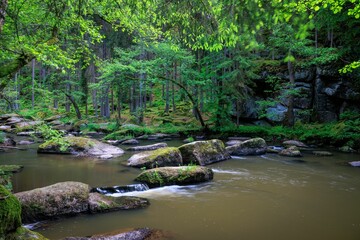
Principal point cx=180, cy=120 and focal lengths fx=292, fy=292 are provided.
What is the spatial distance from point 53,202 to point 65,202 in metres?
0.26

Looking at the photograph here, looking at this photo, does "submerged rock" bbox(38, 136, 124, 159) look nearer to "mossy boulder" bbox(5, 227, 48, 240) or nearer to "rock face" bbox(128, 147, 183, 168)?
"rock face" bbox(128, 147, 183, 168)

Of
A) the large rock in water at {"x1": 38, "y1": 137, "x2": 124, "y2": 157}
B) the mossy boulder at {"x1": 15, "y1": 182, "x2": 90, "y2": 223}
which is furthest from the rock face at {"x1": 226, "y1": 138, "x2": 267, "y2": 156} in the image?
the mossy boulder at {"x1": 15, "y1": 182, "x2": 90, "y2": 223}

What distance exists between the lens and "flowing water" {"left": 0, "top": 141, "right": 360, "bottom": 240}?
6148 mm

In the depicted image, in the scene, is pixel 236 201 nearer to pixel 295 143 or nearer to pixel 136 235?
pixel 136 235

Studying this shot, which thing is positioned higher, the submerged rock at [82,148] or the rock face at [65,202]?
the submerged rock at [82,148]

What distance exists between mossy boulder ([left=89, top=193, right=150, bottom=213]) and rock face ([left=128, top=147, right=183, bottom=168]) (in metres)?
3.99

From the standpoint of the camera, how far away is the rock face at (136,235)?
548 centimetres

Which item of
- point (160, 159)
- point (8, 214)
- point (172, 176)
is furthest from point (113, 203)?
point (160, 159)

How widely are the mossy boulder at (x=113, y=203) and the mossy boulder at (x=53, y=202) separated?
0.18m

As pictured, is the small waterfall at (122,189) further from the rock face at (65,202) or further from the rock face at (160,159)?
the rock face at (160,159)

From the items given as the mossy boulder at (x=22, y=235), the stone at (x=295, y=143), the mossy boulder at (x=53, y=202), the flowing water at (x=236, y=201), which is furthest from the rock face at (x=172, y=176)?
the stone at (x=295, y=143)

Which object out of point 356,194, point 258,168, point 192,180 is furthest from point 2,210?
point 258,168

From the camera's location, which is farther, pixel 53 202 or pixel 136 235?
pixel 53 202

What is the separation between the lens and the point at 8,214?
4496mm
